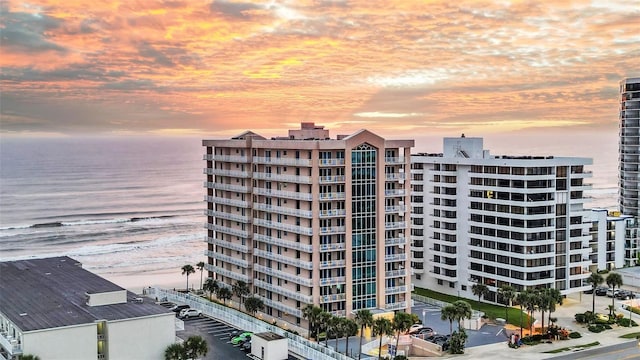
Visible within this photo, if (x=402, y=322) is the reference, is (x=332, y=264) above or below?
above

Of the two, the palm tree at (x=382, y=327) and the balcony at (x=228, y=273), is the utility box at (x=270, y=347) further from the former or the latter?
the balcony at (x=228, y=273)

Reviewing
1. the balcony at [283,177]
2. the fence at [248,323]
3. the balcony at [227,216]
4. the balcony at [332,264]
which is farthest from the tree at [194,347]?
the balcony at [227,216]

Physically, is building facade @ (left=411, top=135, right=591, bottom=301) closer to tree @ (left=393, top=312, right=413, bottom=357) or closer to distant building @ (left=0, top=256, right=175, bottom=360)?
tree @ (left=393, top=312, right=413, bottom=357)

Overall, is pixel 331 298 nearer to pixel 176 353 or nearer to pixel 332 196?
pixel 332 196

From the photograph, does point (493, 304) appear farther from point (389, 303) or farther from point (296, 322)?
point (296, 322)

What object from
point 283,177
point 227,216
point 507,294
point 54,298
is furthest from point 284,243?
point 507,294

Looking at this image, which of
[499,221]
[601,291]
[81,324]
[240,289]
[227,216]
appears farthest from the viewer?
[601,291]

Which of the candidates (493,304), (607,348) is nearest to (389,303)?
(493,304)
